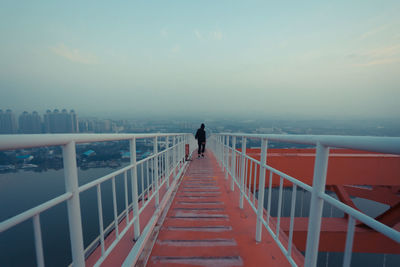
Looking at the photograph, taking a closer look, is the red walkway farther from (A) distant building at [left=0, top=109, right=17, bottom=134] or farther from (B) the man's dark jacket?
(A) distant building at [left=0, top=109, right=17, bottom=134]

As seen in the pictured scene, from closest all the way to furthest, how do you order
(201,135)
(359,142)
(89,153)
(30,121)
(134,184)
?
(359,142) → (89,153) → (134,184) → (30,121) → (201,135)

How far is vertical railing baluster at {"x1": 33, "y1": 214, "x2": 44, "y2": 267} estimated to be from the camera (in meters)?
0.86

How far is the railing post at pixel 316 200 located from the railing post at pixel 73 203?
64.6 inches

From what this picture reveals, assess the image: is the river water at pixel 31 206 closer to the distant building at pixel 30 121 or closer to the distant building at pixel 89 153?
the distant building at pixel 89 153

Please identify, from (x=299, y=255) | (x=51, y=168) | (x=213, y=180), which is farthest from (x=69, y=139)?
(x=213, y=180)

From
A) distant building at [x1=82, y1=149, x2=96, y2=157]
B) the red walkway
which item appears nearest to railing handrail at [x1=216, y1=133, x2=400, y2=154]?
the red walkway

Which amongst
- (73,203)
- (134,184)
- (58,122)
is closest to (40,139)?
(73,203)

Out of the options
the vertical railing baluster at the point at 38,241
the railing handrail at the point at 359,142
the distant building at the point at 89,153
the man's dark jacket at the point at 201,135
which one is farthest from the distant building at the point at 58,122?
the railing handrail at the point at 359,142

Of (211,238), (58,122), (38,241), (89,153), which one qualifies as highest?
(58,122)

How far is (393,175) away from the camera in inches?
178

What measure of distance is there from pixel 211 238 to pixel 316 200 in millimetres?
1515

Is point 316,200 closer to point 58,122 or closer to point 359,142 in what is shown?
point 359,142

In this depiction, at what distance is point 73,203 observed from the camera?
3.58 feet

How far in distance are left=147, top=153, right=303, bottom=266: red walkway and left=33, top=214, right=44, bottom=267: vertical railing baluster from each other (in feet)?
3.82
